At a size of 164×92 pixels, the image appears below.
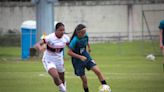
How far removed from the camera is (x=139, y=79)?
73.3 ft

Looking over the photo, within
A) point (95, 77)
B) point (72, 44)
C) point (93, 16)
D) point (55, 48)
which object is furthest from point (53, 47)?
point (93, 16)

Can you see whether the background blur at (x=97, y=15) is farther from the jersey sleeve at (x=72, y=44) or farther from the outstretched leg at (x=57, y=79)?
the outstretched leg at (x=57, y=79)

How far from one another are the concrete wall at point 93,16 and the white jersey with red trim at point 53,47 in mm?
33914

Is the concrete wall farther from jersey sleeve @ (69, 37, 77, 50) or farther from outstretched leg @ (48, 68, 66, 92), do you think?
outstretched leg @ (48, 68, 66, 92)

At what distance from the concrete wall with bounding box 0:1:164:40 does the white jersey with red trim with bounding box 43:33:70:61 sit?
3391 centimetres

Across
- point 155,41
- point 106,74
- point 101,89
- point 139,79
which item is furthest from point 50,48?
point 155,41

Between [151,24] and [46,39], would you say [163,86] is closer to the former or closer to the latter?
[46,39]

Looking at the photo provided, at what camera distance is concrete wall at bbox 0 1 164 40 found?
51125 millimetres

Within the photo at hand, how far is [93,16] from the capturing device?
52.0 m

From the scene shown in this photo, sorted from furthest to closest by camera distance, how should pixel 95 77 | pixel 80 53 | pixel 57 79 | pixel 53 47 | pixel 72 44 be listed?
pixel 95 77, pixel 80 53, pixel 72 44, pixel 53 47, pixel 57 79

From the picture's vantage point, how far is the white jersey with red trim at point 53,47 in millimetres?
16672

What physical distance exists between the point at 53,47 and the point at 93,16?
35388mm

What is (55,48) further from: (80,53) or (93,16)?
(93,16)

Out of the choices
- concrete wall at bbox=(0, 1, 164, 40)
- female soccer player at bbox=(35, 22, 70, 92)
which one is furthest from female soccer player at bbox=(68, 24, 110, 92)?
concrete wall at bbox=(0, 1, 164, 40)
